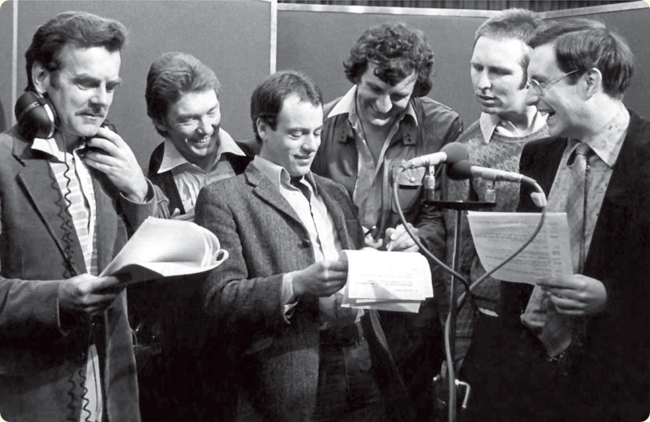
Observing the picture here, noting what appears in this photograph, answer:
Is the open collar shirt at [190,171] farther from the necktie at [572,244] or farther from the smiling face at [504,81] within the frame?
the necktie at [572,244]

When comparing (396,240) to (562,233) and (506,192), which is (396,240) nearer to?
(506,192)

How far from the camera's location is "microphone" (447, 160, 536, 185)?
6.10 ft

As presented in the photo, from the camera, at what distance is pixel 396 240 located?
2.43 metres

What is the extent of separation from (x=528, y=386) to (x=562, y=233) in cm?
60

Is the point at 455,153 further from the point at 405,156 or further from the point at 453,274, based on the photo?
the point at 405,156

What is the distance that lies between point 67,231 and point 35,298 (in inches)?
7.4

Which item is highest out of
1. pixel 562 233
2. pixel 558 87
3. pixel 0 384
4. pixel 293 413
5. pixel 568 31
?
pixel 568 31

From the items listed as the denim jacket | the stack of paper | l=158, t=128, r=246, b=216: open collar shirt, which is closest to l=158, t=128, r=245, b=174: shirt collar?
l=158, t=128, r=246, b=216: open collar shirt

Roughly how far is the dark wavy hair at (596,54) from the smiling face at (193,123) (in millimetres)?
1074

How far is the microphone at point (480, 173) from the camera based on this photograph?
1.86 meters

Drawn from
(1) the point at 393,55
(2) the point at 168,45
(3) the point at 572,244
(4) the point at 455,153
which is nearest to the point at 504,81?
(1) the point at 393,55

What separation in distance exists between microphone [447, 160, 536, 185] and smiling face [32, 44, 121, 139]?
906 mm

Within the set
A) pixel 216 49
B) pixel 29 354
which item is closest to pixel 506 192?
pixel 216 49

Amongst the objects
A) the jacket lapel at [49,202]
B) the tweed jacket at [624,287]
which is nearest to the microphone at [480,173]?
the tweed jacket at [624,287]
